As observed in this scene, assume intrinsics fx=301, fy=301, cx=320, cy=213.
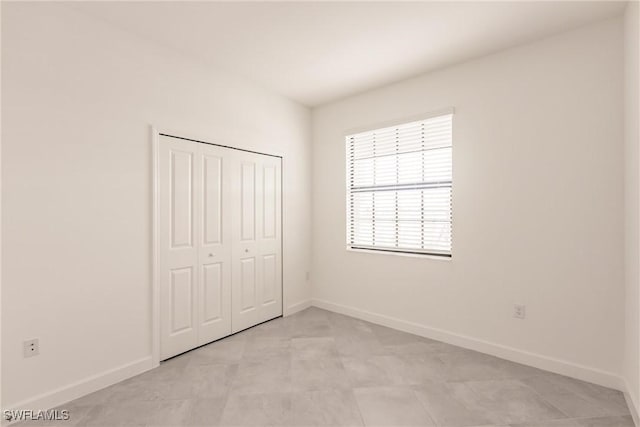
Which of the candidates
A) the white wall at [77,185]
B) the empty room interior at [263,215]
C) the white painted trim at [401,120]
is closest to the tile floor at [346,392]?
the empty room interior at [263,215]

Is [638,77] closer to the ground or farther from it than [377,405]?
farther from it

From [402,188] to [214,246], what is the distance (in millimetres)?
2189

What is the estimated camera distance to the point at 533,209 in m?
2.62

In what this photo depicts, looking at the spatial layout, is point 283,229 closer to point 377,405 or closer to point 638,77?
point 377,405

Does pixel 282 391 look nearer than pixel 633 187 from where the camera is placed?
No

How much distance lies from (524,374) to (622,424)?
0.63 m

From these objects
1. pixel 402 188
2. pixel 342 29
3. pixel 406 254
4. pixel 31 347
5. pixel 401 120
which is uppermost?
pixel 342 29

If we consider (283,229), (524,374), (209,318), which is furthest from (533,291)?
(209,318)

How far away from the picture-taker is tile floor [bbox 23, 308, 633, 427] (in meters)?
1.93

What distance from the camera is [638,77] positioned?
1.93 m

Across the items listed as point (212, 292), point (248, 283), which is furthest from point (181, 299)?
point (248, 283)

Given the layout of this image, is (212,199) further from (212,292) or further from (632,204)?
(632,204)

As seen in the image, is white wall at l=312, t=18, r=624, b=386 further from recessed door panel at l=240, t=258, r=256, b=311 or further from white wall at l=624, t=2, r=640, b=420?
recessed door panel at l=240, t=258, r=256, b=311

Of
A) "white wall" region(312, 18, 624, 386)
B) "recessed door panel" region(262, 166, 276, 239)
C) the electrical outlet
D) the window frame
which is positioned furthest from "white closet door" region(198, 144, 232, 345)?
"white wall" region(312, 18, 624, 386)
